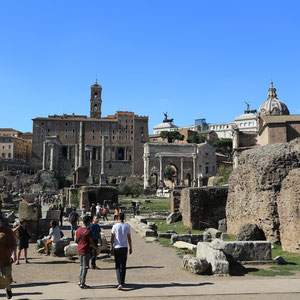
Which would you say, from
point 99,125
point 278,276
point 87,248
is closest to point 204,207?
point 278,276

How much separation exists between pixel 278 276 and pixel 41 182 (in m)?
71.4

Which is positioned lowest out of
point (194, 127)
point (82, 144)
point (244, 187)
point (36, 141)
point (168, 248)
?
point (168, 248)

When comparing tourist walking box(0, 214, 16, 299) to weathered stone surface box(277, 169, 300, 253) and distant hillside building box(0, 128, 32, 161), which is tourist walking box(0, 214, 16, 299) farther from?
distant hillside building box(0, 128, 32, 161)

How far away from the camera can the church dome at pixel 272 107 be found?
58.1m

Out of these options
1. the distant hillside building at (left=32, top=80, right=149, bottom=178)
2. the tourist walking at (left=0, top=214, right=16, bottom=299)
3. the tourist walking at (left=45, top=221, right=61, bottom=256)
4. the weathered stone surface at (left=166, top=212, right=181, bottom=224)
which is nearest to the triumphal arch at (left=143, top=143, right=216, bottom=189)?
the distant hillside building at (left=32, top=80, right=149, bottom=178)

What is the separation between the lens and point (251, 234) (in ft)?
33.3

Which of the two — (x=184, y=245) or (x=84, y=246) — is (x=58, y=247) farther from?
(x=84, y=246)

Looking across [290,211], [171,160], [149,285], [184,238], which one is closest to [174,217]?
[184,238]

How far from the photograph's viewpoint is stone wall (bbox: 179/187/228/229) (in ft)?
49.9

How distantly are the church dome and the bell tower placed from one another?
44.5 m

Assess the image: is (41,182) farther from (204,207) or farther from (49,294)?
(49,294)

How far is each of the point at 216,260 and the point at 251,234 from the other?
3359 millimetres

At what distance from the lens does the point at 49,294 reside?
17.9 feet

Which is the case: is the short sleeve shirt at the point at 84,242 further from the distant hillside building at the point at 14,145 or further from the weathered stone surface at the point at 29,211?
the distant hillside building at the point at 14,145
